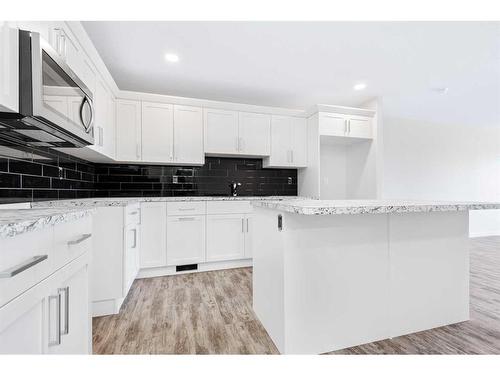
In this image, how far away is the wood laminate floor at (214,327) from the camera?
58.1 inches

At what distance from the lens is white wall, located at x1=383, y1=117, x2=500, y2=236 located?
471 cm

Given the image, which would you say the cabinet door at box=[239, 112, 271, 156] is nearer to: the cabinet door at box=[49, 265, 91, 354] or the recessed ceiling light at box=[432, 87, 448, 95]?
the recessed ceiling light at box=[432, 87, 448, 95]

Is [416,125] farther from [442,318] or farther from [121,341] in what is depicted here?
[121,341]

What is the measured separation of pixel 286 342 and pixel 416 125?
17.1 feet

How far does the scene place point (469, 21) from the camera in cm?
202

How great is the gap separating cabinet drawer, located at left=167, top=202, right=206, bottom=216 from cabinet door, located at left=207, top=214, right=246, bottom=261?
0.47ft

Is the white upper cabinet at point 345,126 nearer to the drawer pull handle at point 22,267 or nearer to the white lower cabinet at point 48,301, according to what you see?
the white lower cabinet at point 48,301

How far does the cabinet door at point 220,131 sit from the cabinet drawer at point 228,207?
751 mm

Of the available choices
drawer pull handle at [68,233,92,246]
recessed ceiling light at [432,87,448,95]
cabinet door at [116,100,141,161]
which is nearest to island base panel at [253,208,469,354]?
drawer pull handle at [68,233,92,246]

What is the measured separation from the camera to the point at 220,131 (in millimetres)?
3316

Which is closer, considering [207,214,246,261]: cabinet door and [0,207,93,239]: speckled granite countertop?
[0,207,93,239]: speckled granite countertop

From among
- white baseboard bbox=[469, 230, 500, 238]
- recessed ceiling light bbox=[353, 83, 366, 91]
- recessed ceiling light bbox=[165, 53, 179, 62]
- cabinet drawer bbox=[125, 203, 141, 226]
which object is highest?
recessed ceiling light bbox=[353, 83, 366, 91]

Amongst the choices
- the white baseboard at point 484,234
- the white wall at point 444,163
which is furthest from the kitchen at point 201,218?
the white baseboard at point 484,234

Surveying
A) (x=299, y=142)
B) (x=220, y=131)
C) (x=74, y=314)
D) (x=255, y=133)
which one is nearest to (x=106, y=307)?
(x=74, y=314)
